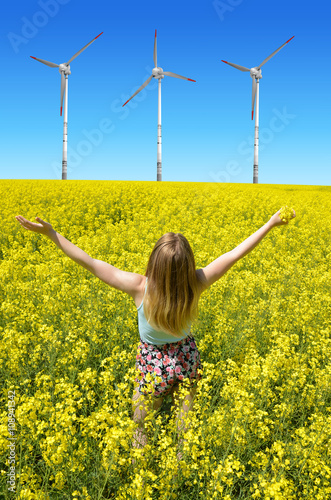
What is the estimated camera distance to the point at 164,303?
281 centimetres

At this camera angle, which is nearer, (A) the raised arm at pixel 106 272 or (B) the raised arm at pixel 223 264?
(A) the raised arm at pixel 106 272

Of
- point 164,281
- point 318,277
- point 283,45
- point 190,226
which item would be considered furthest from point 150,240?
point 283,45

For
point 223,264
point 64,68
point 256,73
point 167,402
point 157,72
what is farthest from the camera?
point 157,72

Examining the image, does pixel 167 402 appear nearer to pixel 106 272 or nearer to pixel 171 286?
pixel 171 286

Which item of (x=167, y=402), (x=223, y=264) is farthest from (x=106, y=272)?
(x=167, y=402)

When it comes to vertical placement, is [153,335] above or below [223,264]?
below

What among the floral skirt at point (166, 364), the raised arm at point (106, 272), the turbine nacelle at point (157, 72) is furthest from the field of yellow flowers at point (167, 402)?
the turbine nacelle at point (157, 72)

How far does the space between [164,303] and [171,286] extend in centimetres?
14

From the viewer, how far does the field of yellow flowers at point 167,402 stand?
8.07ft

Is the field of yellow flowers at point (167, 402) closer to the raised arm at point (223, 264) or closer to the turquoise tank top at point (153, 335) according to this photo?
the turquoise tank top at point (153, 335)

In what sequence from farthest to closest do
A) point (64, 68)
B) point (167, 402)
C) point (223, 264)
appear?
point (64, 68) → point (167, 402) → point (223, 264)

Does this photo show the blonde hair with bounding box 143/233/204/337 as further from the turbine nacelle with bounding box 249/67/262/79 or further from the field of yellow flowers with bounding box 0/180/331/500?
the turbine nacelle with bounding box 249/67/262/79

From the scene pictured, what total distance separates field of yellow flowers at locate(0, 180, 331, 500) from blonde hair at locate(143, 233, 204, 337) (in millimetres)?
503

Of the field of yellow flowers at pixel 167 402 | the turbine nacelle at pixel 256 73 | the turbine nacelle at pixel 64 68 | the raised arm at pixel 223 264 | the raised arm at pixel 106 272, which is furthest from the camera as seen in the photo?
the turbine nacelle at pixel 256 73
